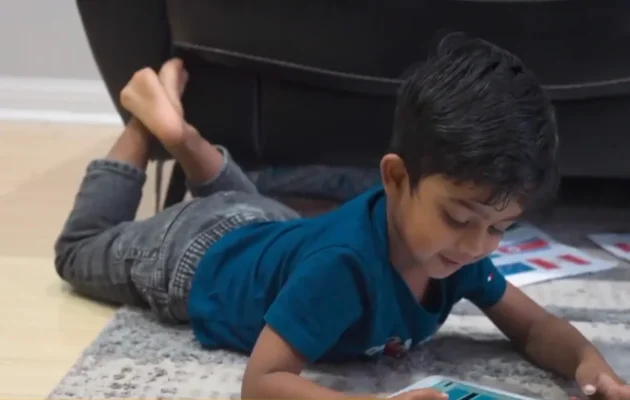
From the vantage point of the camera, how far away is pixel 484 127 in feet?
2.26

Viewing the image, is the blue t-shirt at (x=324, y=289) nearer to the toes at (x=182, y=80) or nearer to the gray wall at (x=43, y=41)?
the toes at (x=182, y=80)

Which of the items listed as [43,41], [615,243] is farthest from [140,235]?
[43,41]

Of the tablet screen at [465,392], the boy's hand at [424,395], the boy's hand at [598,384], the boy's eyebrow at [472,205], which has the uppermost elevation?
the boy's eyebrow at [472,205]

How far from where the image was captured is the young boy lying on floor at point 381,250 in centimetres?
70

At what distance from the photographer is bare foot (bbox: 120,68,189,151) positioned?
1.13 m

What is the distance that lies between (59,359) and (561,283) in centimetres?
66

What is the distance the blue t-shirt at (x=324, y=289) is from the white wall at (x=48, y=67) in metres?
1.31

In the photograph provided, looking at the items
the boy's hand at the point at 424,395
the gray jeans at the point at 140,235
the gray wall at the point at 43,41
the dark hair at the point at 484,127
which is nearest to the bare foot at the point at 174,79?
the gray jeans at the point at 140,235

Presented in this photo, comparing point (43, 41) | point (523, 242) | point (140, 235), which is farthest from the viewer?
point (43, 41)

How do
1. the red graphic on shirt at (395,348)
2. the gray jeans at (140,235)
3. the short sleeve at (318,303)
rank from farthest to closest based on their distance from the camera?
the gray jeans at (140,235)
the red graphic on shirt at (395,348)
the short sleeve at (318,303)

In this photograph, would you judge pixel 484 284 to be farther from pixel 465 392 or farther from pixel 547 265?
pixel 547 265

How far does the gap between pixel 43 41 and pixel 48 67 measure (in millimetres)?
67

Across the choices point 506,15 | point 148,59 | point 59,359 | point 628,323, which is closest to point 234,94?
point 148,59

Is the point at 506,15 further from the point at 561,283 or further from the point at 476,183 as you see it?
the point at 476,183
